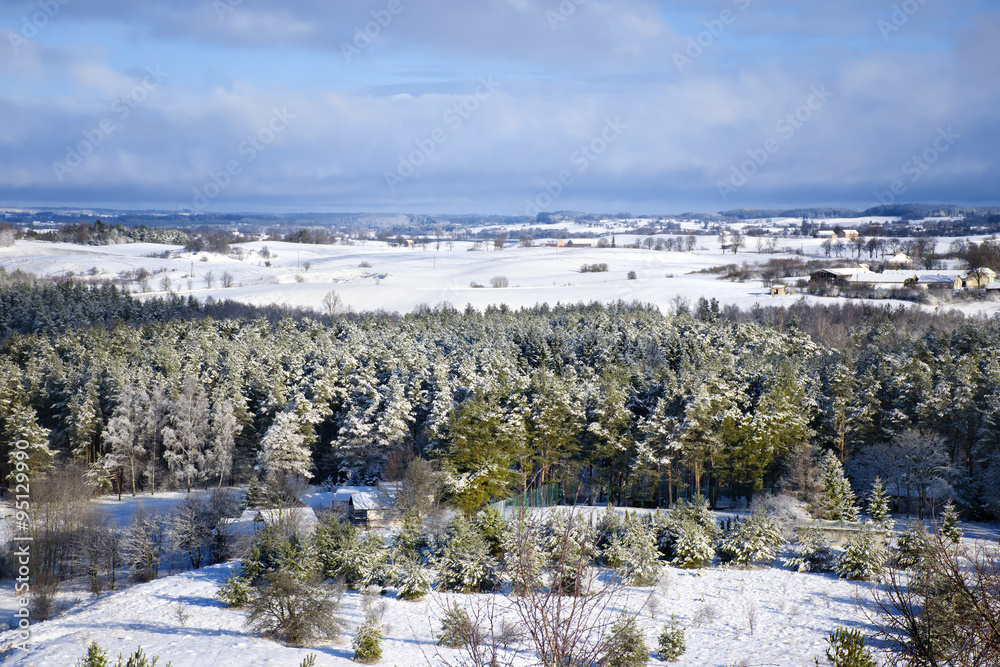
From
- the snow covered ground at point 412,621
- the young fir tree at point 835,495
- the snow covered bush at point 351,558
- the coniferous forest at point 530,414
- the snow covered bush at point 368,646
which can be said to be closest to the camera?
the snow covered bush at point 368,646

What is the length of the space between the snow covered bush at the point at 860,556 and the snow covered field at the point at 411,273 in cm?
6421

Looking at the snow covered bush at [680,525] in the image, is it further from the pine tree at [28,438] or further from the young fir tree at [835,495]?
the pine tree at [28,438]

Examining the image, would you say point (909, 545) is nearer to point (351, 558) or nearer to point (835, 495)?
point (835, 495)

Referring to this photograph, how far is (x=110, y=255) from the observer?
134 m

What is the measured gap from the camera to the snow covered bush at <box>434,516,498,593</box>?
22.9 meters

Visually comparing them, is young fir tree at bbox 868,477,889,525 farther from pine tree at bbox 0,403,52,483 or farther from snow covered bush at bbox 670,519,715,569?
pine tree at bbox 0,403,52,483

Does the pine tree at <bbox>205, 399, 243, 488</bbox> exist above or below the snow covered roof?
below

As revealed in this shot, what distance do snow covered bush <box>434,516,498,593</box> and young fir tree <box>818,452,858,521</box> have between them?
577 inches

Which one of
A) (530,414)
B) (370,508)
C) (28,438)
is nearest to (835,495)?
(530,414)

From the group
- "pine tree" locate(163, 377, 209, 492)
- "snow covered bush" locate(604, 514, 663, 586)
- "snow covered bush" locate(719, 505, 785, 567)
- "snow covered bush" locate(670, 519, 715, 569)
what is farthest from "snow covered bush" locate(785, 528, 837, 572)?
"pine tree" locate(163, 377, 209, 492)

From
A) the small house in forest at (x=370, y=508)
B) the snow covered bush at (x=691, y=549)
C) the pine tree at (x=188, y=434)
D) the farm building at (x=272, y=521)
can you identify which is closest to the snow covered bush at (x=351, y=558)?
the farm building at (x=272, y=521)

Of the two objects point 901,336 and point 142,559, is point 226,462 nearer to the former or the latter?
point 142,559

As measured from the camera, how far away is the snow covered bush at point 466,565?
2292cm

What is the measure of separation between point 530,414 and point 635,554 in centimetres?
1127
